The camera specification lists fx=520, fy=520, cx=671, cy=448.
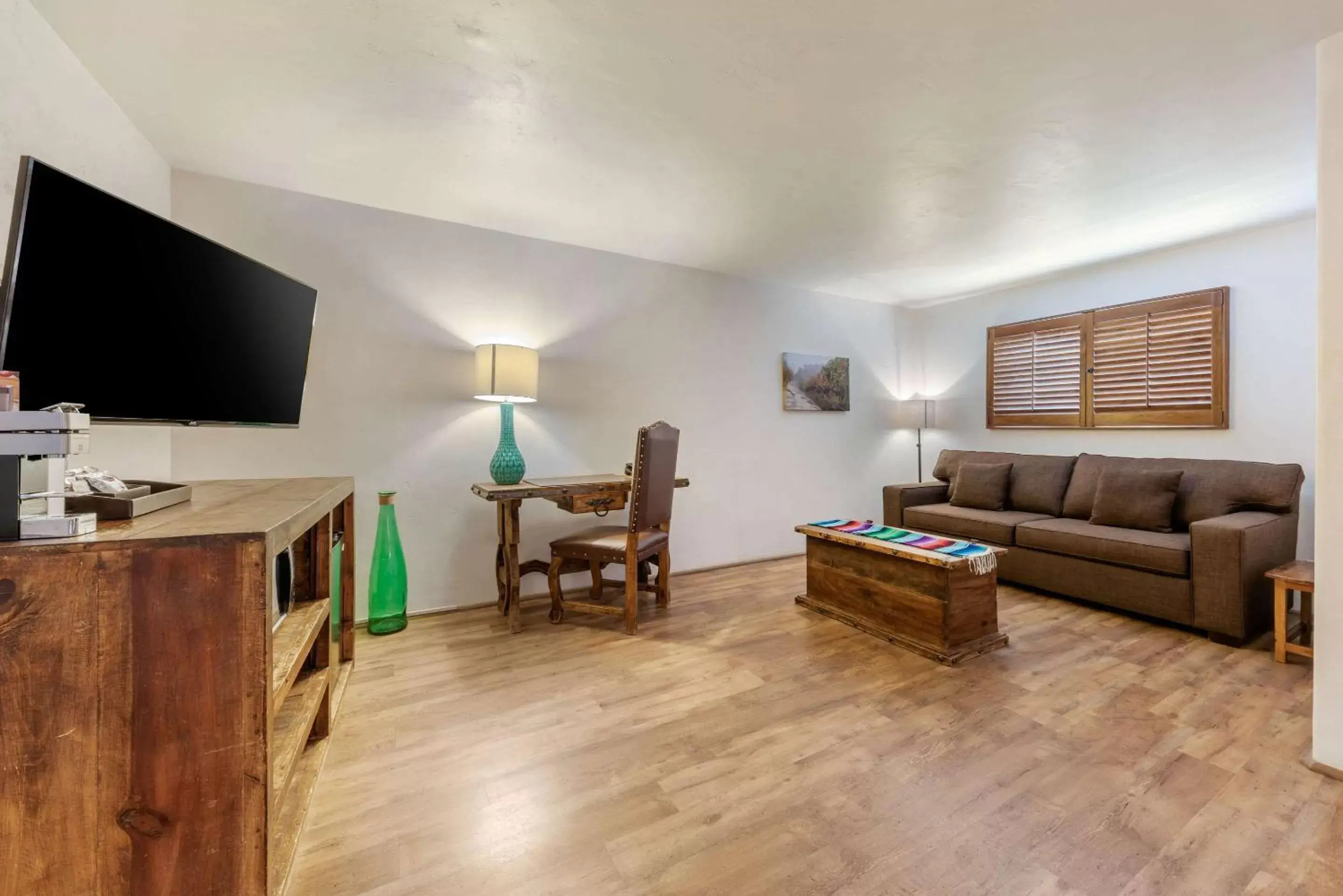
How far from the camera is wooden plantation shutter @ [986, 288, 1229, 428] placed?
11.1 feet

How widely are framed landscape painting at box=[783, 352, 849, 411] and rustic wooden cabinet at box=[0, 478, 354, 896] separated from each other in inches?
159

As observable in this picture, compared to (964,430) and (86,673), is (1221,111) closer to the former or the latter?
(964,430)

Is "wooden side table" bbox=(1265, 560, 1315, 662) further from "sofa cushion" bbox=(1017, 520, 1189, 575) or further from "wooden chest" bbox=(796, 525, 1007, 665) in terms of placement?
"wooden chest" bbox=(796, 525, 1007, 665)

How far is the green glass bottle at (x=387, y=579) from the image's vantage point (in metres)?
2.81

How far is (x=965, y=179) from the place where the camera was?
102 inches

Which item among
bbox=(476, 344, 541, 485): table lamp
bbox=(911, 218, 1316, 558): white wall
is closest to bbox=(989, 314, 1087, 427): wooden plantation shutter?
bbox=(911, 218, 1316, 558): white wall

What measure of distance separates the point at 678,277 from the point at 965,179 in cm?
196

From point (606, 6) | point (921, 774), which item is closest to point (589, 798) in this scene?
point (921, 774)

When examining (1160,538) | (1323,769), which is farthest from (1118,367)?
(1323,769)

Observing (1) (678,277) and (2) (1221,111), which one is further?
(1) (678,277)

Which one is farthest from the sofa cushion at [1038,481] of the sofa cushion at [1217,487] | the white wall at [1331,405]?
the white wall at [1331,405]

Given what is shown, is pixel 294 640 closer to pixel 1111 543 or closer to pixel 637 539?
pixel 637 539

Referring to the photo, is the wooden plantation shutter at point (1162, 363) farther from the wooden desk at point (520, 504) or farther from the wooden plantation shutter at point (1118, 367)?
the wooden desk at point (520, 504)

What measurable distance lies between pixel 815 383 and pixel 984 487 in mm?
1565
